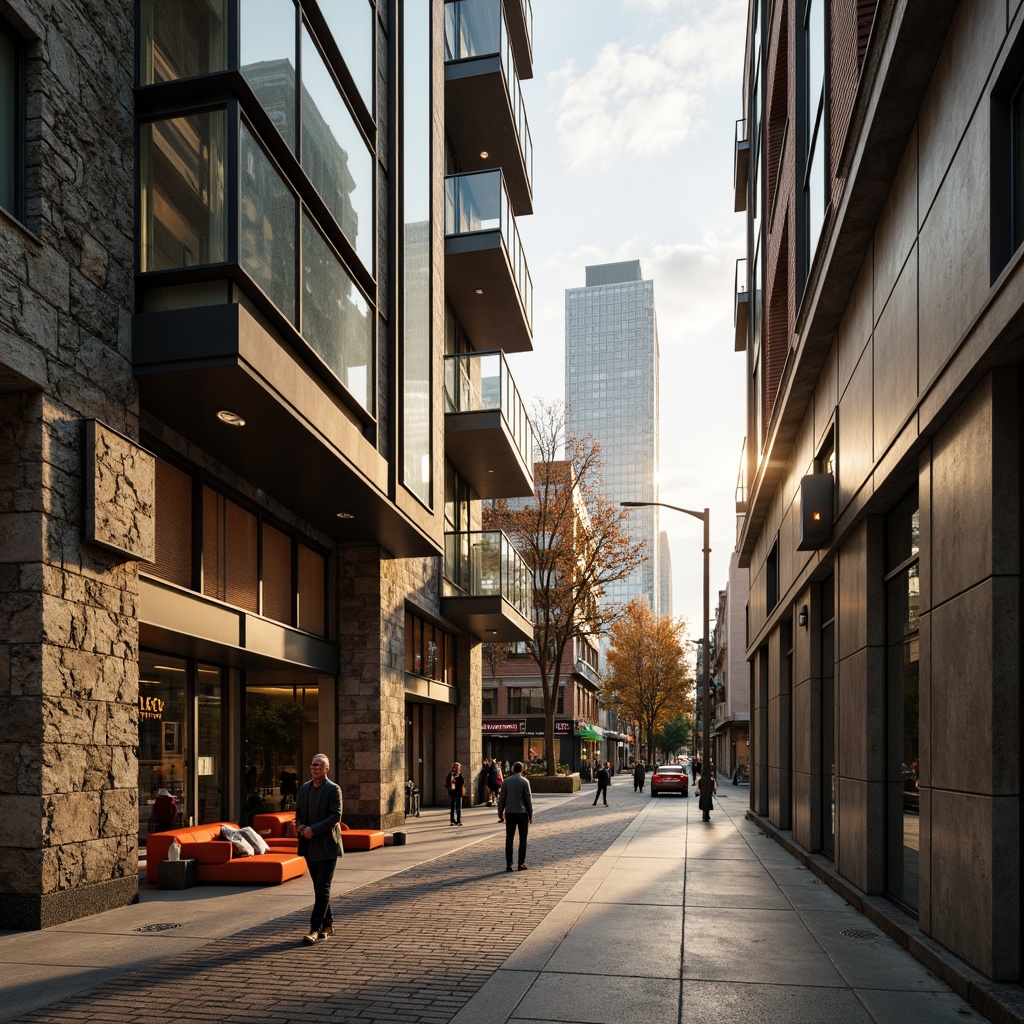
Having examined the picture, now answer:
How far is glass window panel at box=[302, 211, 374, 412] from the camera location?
46.8ft

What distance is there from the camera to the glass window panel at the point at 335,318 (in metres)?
14.3

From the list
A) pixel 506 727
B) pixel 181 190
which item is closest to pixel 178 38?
pixel 181 190

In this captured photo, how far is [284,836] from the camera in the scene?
1741 cm

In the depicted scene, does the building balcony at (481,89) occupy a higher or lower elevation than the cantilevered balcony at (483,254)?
higher

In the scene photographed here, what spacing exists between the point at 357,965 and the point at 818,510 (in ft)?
28.8

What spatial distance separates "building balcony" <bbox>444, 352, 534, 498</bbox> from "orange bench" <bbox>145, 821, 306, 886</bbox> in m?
13.6

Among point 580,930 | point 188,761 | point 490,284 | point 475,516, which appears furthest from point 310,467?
point 475,516

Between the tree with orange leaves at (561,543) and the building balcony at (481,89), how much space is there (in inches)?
580

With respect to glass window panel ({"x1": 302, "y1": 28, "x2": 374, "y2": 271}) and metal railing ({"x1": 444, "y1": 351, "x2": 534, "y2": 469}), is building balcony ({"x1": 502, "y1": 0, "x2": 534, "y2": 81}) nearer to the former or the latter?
metal railing ({"x1": 444, "y1": 351, "x2": 534, "y2": 469})

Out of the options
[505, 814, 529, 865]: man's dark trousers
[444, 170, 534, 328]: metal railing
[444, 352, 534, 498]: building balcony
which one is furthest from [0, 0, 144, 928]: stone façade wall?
[444, 170, 534, 328]: metal railing

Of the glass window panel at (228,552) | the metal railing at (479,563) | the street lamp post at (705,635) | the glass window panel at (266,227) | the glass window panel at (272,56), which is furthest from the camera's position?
the street lamp post at (705,635)

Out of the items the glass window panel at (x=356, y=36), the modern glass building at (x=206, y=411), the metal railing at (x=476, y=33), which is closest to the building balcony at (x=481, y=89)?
the metal railing at (x=476, y=33)

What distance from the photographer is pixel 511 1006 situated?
7.37 meters

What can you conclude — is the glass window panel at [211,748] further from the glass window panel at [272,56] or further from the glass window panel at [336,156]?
the glass window panel at [272,56]
